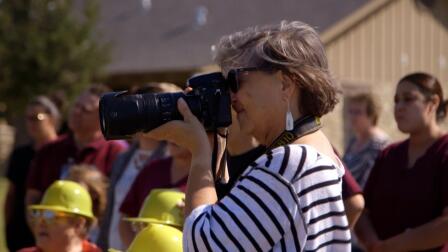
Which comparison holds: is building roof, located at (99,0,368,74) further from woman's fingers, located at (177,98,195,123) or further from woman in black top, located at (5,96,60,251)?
woman's fingers, located at (177,98,195,123)

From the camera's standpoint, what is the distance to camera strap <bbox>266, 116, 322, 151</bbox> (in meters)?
2.80

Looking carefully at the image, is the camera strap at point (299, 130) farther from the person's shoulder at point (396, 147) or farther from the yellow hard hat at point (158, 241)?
the person's shoulder at point (396, 147)

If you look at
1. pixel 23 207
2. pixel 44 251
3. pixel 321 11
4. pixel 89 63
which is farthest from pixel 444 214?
pixel 89 63

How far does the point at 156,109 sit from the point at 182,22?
57.0 feet

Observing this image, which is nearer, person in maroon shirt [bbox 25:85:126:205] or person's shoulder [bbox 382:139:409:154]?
person's shoulder [bbox 382:139:409:154]

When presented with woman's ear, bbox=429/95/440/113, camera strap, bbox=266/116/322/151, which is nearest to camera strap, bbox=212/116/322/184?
camera strap, bbox=266/116/322/151

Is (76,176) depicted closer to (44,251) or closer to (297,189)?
(44,251)

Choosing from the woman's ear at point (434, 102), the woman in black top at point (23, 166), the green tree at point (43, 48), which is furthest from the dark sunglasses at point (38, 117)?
the green tree at point (43, 48)

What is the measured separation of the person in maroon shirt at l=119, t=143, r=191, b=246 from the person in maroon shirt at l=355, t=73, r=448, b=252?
0.99 meters

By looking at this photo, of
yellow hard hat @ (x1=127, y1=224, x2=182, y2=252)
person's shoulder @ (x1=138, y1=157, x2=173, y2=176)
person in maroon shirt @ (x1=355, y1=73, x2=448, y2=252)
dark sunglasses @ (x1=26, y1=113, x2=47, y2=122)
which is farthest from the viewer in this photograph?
dark sunglasses @ (x1=26, y1=113, x2=47, y2=122)

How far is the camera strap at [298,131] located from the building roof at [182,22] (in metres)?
15.0

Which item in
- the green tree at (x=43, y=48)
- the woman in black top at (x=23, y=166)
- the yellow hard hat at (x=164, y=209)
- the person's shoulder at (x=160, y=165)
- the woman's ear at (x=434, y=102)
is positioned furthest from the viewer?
the green tree at (x=43, y=48)

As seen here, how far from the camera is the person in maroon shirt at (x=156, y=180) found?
5.27 metres

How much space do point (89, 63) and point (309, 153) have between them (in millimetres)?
17795
